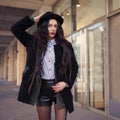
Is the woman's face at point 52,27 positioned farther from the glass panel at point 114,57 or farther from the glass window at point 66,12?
the glass window at point 66,12

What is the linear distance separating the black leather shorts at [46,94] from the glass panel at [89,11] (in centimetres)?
569

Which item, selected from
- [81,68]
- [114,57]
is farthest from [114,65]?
[81,68]

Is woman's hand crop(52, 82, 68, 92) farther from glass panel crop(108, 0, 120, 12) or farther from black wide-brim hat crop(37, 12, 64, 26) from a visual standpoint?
glass panel crop(108, 0, 120, 12)

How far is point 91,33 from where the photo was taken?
8.95m

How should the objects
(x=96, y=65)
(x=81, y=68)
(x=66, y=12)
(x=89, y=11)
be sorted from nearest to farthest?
(x=96, y=65)
(x=89, y=11)
(x=81, y=68)
(x=66, y=12)

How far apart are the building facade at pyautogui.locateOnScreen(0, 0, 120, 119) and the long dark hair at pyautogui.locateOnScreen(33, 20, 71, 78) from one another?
15.3ft

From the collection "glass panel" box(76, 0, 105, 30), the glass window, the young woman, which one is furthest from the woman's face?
the glass window

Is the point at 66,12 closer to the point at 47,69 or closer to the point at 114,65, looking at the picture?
the point at 114,65

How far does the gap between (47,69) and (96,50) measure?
19.9 ft

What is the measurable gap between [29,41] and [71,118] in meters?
4.74

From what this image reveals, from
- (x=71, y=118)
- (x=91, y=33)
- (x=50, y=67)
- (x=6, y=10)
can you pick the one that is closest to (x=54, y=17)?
(x=50, y=67)

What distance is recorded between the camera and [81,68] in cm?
965

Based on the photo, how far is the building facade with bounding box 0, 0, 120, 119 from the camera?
7.25 metres

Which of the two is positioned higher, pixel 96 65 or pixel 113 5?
pixel 113 5
